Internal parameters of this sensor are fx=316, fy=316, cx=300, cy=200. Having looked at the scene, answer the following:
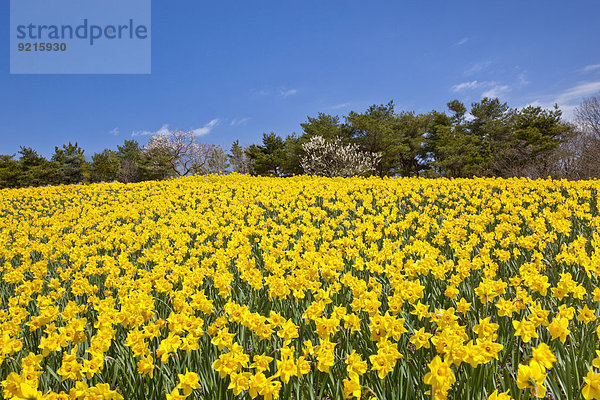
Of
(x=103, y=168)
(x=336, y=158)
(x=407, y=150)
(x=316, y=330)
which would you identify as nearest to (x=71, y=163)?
(x=103, y=168)

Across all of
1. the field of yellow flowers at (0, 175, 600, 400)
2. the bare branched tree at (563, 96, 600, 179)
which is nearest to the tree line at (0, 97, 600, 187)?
the bare branched tree at (563, 96, 600, 179)

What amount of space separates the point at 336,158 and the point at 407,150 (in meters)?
7.77

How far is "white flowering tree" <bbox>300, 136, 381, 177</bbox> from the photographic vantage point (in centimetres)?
3186

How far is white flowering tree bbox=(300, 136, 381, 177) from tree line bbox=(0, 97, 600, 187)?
0.10 metres

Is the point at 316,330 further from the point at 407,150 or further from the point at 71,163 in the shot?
the point at 71,163

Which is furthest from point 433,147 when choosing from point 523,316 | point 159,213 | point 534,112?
point 523,316

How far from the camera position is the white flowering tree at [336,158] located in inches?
1254

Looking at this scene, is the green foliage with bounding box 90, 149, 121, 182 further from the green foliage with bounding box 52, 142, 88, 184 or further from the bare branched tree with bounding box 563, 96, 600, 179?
the bare branched tree with bounding box 563, 96, 600, 179

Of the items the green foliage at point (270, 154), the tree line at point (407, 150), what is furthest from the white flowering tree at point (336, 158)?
the green foliage at point (270, 154)

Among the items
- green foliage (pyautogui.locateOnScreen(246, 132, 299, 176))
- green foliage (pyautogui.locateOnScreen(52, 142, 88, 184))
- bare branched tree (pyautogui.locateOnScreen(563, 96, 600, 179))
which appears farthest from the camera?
green foliage (pyautogui.locateOnScreen(52, 142, 88, 184))

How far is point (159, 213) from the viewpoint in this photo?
8.01 meters

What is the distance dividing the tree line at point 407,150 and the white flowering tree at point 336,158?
0.10m

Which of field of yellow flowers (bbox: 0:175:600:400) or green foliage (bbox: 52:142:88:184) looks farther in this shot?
green foliage (bbox: 52:142:88:184)

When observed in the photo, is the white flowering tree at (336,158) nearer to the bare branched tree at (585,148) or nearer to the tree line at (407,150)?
the tree line at (407,150)
